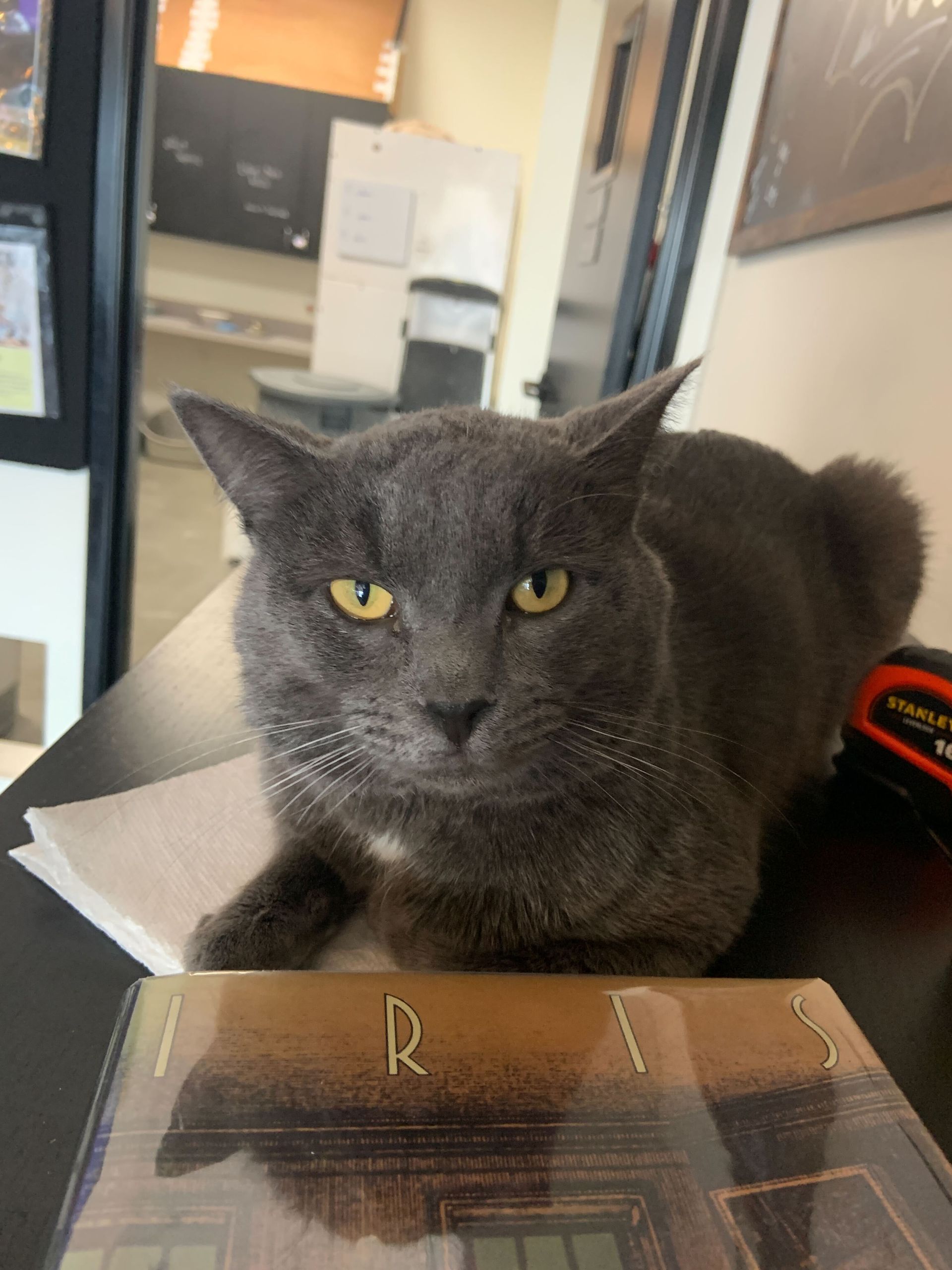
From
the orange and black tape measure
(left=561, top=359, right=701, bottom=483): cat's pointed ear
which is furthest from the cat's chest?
the orange and black tape measure

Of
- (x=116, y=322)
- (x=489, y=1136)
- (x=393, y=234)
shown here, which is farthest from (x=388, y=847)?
(x=393, y=234)

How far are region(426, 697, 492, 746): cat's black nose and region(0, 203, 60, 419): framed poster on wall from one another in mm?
1053

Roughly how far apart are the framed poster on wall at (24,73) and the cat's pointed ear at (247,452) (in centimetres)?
81

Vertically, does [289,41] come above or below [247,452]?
above

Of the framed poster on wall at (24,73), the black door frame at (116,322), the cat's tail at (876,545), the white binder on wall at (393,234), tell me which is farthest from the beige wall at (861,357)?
the white binder on wall at (393,234)

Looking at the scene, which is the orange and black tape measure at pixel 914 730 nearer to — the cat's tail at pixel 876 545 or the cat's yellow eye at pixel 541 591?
the cat's tail at pixel 876 545

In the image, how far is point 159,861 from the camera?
0.68 metres

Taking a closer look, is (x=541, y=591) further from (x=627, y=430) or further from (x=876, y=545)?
(x=876, y=545)

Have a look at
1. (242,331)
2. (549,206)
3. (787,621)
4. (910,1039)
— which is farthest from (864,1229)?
(242,331)

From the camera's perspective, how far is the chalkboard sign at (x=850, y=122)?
3.43 ft

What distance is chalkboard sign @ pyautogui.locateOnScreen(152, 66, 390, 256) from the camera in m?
3.90

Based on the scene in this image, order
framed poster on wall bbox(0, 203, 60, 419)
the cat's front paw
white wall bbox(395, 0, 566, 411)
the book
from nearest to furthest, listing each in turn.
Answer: the book < the cat's front paw < framed poster on wall bbox(0, 203, 60, 419) < white wall bbox(395, 0, 566, 411)

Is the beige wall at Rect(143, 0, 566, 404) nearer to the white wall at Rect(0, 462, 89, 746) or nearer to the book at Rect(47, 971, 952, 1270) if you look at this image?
the white wall at Rect(0, 462, 89, 746)

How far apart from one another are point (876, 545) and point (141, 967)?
3.28 feet
